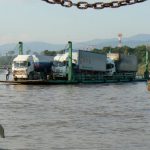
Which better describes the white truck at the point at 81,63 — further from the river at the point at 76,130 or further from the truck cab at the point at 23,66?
the river at the point at 76,130

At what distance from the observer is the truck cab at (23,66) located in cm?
6819

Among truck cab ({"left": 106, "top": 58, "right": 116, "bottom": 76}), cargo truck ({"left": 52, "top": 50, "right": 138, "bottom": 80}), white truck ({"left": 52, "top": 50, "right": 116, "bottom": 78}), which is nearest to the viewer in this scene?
white truck ({"left": 52, "top": 50, "right": 116, "bottom": 78})

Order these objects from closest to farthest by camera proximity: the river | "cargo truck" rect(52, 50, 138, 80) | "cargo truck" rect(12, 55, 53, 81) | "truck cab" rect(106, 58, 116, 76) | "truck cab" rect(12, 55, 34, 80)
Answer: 1. the river
2. "truck cab" rect(12, 55, 34, 80)
3. "cargo truck" rect(12, 55, 53, 81)
4. "cargo truck" rect(52, 50, 138, 80)
5. "truck cab" rect(106, 58, 116, 76)

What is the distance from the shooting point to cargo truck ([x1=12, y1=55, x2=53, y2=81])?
224 feet

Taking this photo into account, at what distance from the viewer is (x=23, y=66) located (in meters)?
68.4

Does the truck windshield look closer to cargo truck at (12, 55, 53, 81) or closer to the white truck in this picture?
cargo truck at (12, 55, 53, 81)

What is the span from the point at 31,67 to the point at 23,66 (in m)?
1.00

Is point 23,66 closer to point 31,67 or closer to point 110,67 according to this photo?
point 31,67

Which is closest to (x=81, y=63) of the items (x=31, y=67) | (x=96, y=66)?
(x=96, y=66)

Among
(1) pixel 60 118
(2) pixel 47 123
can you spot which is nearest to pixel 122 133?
(2) pixel 47 123

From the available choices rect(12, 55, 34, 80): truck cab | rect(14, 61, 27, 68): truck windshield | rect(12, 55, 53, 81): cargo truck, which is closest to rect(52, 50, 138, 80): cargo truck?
rect(12, 55, 53, 81): cargo truck

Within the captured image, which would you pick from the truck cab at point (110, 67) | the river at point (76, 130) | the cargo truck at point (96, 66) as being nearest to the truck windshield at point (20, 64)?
the cargo truck at point (96, 66)

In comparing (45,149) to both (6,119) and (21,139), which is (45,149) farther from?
(6,119)

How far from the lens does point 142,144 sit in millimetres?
17953
